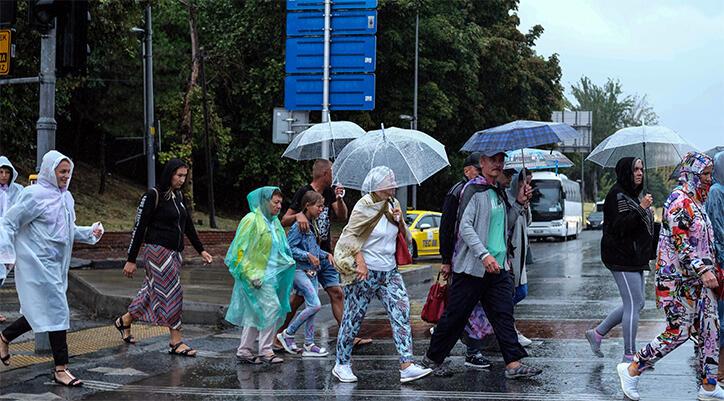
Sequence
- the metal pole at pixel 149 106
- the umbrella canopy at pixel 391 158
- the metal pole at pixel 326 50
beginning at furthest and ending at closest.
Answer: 1. the metal pole at pixel 149 106
2. the metal pole at pixel 326 50
3. the umbrella canopy at pixel 391 158

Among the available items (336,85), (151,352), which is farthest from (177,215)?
(336,85)

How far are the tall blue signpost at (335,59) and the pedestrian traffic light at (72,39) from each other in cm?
762

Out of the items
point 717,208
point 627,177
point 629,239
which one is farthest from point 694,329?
point 627,177

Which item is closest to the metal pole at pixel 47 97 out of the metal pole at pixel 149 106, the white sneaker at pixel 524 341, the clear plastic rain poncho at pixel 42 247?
the clear plastic rain poncho at pixel 42 247

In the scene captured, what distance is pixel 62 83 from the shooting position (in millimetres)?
23547

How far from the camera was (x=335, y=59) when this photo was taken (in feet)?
57.1

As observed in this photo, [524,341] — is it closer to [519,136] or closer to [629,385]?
[519,136]

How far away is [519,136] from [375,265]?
185 cm

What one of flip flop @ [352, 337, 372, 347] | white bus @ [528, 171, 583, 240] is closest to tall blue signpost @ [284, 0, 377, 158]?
flip flop @ [352, 337, 372, 347]

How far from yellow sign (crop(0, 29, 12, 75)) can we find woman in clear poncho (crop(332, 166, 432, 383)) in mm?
4654

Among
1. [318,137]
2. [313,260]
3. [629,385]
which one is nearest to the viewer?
[629,385]

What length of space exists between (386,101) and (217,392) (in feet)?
106

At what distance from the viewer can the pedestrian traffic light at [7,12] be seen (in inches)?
403

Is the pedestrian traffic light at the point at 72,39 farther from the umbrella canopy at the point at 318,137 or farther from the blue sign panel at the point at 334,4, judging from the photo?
the blue sign panel at the point at 334,4
